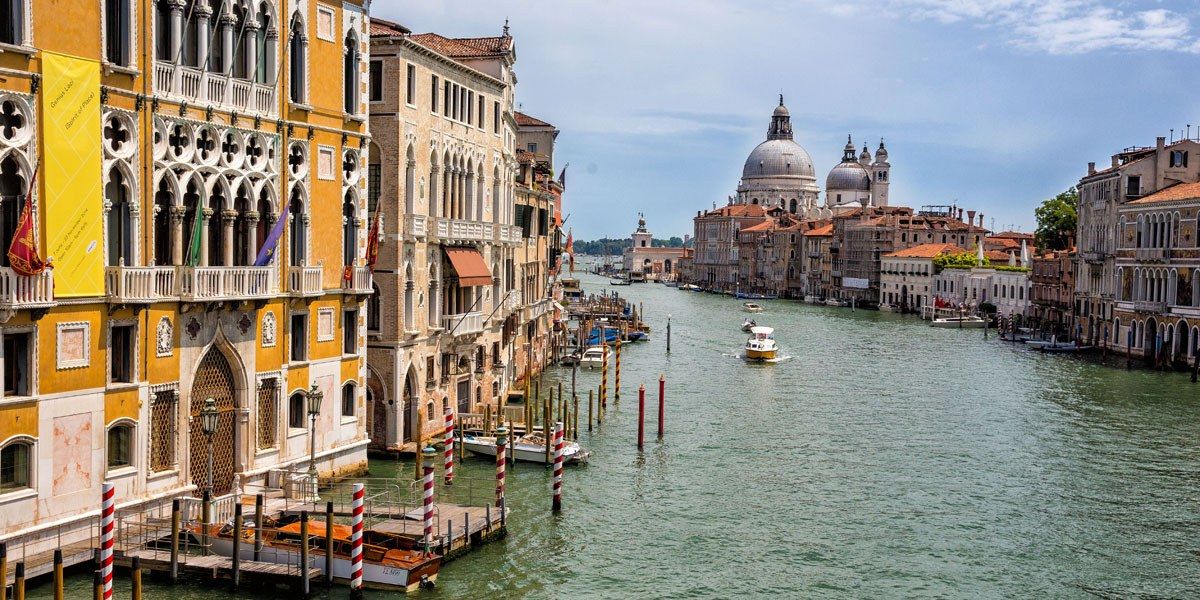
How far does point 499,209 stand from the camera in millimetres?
25719

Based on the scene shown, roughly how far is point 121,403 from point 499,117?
12811 mm

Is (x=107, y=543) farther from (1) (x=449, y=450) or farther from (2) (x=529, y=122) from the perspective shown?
(2) (x=529, y=122)

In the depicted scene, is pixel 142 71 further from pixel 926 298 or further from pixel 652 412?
pixel 926 298

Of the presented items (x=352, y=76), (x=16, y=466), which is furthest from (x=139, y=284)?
(x=352, y=76)

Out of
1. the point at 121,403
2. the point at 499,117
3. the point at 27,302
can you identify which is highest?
the point at 499,117

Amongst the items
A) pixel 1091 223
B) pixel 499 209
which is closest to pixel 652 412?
pixel 499 209

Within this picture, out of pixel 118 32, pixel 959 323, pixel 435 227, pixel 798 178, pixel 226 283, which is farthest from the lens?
pixel 798 178

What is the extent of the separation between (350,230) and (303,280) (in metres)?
1.80

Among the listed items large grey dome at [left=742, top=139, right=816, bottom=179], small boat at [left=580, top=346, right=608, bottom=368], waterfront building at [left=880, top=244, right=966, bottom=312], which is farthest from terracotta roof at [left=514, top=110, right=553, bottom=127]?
large grey dome at [left=742, top=139, right=816, bottom=179]

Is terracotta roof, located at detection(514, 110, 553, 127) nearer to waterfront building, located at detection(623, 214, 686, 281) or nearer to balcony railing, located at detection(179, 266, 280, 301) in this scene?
balcony railing, located at detection(179, 266, 280, 301)

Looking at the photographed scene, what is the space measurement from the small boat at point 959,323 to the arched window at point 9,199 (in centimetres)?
5717

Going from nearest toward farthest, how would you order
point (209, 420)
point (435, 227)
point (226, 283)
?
point (209, 420) → point (226, 283) → point (435, 227)

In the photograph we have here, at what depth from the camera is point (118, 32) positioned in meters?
13.7

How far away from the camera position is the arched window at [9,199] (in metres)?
12.5
